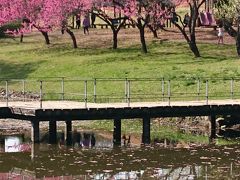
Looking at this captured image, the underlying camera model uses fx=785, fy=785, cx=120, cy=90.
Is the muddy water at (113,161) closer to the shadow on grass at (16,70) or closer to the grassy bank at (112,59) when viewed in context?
→ the grassy bank at (112,59)

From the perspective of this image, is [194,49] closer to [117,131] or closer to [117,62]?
[117,62]

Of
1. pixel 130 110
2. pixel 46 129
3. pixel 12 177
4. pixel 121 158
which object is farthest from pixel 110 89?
pixel 12 177

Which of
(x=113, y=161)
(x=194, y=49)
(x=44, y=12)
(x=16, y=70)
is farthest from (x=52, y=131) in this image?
(x=44, y=12)

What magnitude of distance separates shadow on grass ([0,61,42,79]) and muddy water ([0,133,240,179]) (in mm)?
24302

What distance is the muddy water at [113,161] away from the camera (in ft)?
104

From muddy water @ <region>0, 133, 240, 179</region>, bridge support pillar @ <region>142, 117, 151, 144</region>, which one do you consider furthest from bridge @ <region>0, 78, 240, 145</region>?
muddy water @ <region>0, 133, 240, 179</region>

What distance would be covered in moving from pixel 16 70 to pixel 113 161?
33.7m

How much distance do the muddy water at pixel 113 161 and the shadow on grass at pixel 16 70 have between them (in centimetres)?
2430

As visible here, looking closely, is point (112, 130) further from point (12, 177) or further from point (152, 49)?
point (152, 49)

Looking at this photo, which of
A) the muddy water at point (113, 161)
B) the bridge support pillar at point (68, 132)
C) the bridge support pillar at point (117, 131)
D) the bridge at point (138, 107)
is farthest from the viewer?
the bridge support pillar at point (68, 132)

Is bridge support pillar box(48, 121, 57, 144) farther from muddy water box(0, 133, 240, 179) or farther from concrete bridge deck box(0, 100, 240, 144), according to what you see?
muddy water box(0, 133, 240, 179)

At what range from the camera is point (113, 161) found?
3425cm

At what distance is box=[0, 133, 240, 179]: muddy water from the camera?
31641mm

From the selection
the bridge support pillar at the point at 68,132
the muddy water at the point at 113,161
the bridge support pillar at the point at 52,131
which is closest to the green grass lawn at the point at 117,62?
the bridge support pillar at the point at 68,132
